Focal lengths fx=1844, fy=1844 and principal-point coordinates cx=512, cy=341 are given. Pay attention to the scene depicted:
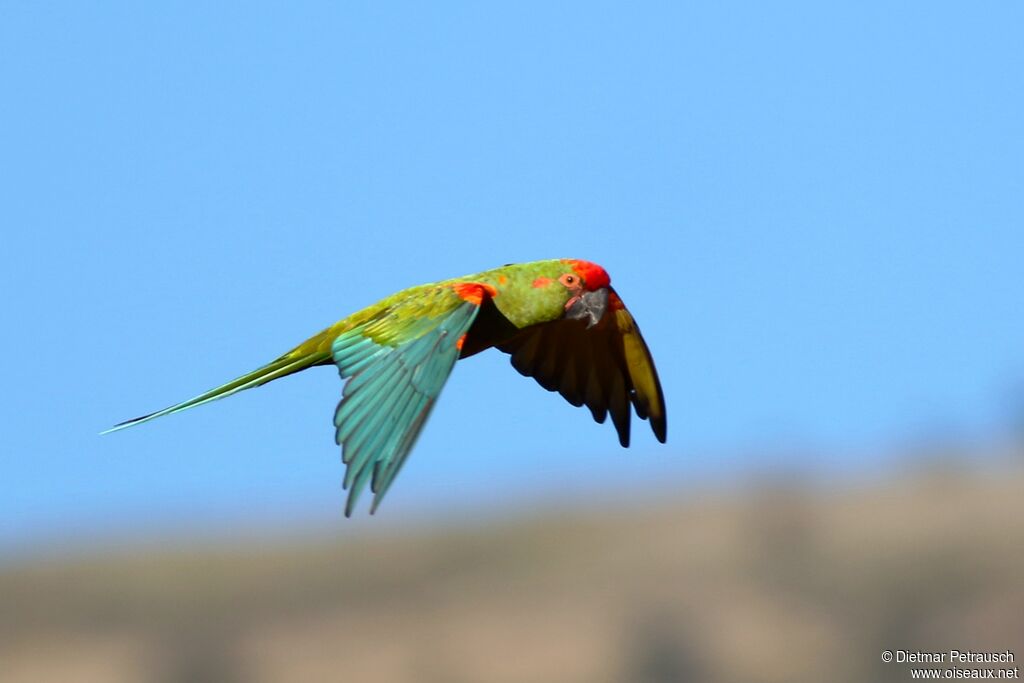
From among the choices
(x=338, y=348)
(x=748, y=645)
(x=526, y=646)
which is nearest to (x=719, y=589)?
(x=748, y=645)

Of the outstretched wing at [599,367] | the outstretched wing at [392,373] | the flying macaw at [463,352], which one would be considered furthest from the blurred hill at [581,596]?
the outstretched wing at [392,373]

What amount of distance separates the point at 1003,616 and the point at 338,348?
40.9 feet

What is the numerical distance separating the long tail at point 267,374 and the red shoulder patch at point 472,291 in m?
0.86

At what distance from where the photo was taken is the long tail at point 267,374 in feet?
32.3

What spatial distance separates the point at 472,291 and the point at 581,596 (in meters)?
12.6

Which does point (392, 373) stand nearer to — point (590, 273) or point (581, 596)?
point (590, 273)

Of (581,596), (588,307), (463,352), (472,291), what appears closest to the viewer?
(472,291)

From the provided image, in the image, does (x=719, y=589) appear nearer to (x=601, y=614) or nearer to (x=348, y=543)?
(x=601, y=614)

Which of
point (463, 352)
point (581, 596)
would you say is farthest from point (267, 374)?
point (581, 596)

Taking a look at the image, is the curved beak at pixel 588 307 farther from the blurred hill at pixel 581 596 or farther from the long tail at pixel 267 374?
the blurred hill at pixel 581 596

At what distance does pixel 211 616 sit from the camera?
22562mm

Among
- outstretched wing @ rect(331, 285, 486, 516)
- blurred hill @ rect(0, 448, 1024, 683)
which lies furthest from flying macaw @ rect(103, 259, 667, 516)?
blurred hill @ rect(0, 448, 1024, 683)

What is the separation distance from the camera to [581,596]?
21.8 m

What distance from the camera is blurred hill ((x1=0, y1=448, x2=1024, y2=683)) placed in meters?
20.8
